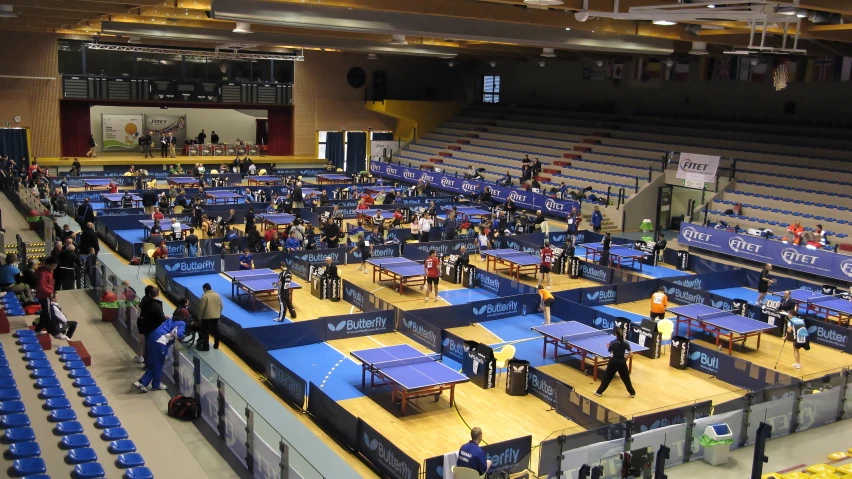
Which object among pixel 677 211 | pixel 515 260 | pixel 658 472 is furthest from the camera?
pixel 677 211

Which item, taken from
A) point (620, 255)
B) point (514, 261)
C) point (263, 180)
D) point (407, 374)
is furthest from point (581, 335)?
point (263, 180)

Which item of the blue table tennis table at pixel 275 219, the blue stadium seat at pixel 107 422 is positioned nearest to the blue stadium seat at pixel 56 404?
the blue stadium seat at pixel 107 422

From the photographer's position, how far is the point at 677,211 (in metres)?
34.7

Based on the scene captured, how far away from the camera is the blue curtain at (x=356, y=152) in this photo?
4938 cm

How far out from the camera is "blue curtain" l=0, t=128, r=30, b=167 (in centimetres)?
3984

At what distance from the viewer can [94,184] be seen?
37125mm

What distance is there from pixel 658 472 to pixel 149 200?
75.4 ft

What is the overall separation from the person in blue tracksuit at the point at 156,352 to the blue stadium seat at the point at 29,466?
3.42 m

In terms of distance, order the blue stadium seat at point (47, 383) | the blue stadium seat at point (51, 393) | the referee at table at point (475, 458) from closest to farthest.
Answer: the referee at table at point (475, 458)
the blue stadium seat at point (51, 393)
the blue stadium seat at point (47, 383)

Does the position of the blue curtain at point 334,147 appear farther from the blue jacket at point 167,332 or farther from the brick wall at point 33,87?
the blue jacket at point 167,332

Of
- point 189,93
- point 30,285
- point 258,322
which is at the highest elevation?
point 189,93

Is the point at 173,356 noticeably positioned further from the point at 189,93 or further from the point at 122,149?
the point at 122,149

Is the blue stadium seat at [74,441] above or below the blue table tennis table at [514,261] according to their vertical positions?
above

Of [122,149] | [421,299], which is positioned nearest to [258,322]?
[421,299]
